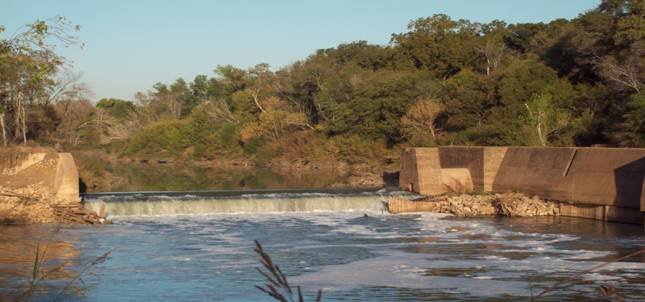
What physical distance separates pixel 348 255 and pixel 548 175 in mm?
11197

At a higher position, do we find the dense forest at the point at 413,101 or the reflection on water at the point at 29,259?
the dense forest at the point at 413,101

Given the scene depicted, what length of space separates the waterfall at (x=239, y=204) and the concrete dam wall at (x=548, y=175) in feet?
10.3

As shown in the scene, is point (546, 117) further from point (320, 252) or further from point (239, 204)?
point (320, 252)

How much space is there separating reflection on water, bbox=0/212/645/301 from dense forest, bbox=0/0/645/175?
6.46 meters

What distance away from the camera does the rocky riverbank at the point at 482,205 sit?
83.7ft

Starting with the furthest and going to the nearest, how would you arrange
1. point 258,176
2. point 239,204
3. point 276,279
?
point 258,176
point 239,204
point 276,279

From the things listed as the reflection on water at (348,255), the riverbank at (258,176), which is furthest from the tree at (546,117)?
the reflection on water at (348,255)

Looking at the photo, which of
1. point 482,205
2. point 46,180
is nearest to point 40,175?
point 46,180

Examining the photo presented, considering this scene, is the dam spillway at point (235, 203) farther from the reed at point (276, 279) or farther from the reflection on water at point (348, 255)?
the reed at point (276, 279)

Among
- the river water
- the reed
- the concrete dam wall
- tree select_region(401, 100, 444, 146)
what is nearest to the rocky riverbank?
the concrete dam wall

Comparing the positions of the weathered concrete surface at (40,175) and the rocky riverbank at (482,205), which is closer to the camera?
the weathered concrete surface at (40,175)

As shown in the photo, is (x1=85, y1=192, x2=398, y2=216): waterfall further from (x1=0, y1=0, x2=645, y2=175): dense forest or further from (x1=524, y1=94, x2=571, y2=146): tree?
(x1=524, y1=94, x2=571, y2=146): tree

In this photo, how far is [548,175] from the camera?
86.9ft

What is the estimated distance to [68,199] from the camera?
79.3ft
